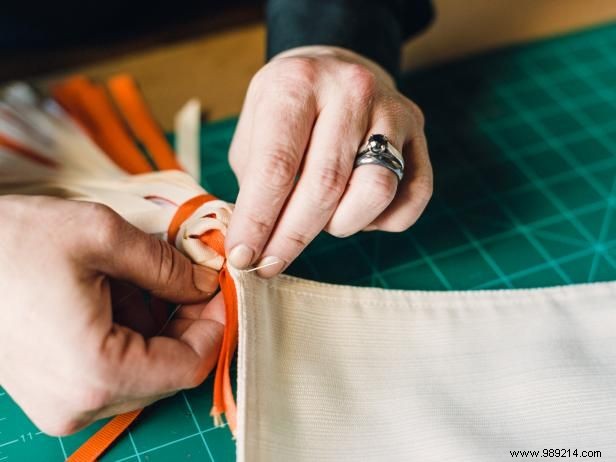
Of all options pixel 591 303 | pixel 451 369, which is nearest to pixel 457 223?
pixel 591 303

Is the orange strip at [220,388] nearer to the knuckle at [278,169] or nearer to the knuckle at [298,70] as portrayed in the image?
the knuckle at [278,169]

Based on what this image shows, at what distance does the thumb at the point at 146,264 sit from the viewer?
81cm

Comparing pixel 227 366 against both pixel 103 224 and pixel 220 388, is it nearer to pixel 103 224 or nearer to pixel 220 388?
pixel 220 388

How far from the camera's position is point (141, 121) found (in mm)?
1493

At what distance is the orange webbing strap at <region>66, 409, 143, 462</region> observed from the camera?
93cm

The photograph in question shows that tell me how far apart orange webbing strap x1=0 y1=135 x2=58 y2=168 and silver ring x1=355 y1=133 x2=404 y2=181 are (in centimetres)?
73

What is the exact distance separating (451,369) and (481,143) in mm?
727

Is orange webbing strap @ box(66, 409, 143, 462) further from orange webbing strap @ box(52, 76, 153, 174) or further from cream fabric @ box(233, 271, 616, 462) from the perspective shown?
orange webbing strap @ box(52, 76, 153, 174)

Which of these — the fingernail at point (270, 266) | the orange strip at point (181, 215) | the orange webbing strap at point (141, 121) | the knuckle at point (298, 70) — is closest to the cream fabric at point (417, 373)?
the fingernail at point (270, 266)

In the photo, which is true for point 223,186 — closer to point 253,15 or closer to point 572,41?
point 253,15

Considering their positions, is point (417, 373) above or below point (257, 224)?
below

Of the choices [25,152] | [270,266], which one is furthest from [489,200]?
[25,152]

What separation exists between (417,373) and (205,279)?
37 cm

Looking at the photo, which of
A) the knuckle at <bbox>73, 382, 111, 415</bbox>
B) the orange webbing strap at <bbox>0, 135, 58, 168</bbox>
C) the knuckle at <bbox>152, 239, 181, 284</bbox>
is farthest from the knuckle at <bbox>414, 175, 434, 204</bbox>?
the orange webbing strap at <bbox>0, 135, 58, 168</bbox>
